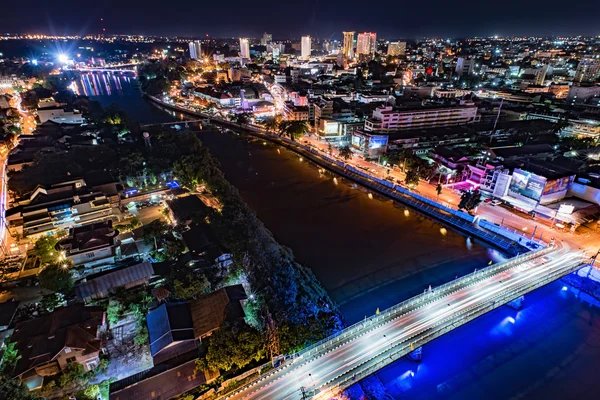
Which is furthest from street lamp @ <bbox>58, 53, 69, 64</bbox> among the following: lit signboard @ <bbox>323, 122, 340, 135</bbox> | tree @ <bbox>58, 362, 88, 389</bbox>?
tree @ <bbox>58, 362, 88, 389</bbox>

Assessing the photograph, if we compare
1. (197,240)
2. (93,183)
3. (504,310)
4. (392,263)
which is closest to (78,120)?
(93,183)

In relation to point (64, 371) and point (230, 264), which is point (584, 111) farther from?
point (64, 371)

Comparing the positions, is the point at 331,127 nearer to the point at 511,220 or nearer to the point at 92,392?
the point at 511,220

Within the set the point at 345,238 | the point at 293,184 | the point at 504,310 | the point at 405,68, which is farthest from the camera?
the point at 405,68

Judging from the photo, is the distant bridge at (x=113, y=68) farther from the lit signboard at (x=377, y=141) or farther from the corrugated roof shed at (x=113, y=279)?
the corrugated roof shed at (x=113, y=279)

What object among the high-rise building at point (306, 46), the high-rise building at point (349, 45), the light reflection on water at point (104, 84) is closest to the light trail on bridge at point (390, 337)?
the light reflection on water at point (104, 84)

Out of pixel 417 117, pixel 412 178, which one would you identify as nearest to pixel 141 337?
pixel 412 178
